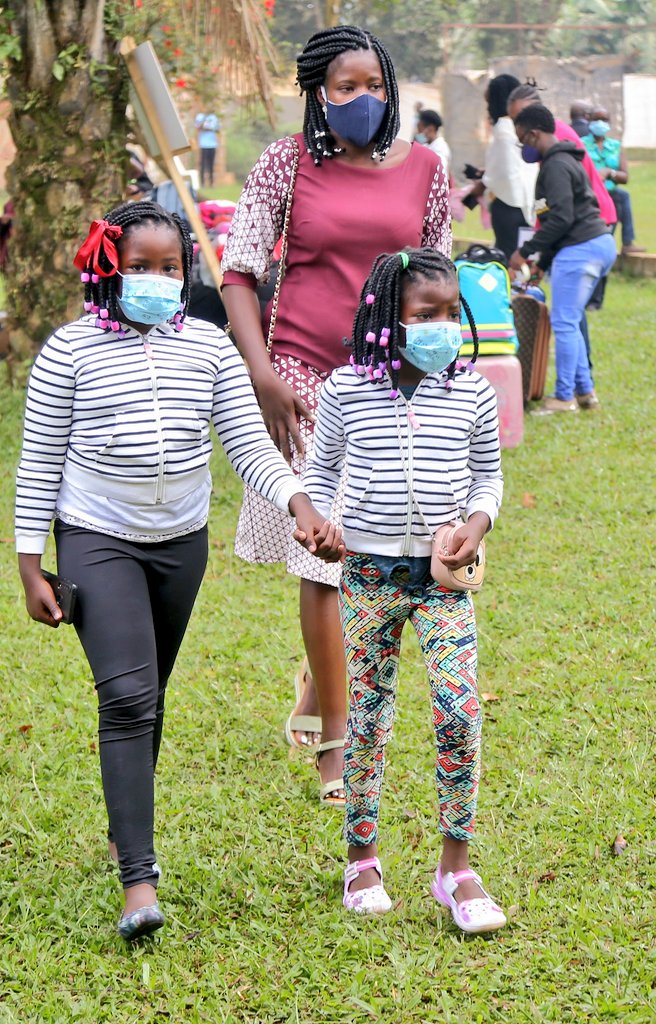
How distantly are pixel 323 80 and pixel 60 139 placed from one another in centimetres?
578

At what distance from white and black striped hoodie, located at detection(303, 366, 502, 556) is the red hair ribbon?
61 centimetres

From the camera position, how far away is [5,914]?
3.60 metres

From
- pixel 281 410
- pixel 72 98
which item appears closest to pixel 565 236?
pixel 72 98

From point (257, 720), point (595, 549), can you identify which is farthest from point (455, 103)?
point (257, 720)

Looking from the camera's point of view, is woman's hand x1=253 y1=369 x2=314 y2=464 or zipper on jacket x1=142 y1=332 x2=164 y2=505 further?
woman's hand x1=253 y1=369 x2=314 y2=464

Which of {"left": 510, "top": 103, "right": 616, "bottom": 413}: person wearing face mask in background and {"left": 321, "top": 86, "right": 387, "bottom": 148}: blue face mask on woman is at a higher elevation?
{"left": 321, "top": 86, "right": 387, "bottom": 148}: blue face mask on woman

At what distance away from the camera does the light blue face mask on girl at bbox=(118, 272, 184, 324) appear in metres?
3.24

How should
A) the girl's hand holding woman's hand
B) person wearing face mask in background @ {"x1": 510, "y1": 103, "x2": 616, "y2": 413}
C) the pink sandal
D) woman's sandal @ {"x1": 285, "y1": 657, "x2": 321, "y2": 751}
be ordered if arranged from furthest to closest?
person wearing face mask in background @ {"x1": 510, "y1": 103, "x2": 616, "y2": 413}
woman's sandal @ {"x1": 285, "y1": 657, "x2": 321, "y2": 751}
the pink sandal
the girl's hand holding woman's hand

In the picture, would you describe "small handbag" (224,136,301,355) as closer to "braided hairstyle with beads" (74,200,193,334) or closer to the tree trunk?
"braided hairstyle with beads" (74,200,193,334)

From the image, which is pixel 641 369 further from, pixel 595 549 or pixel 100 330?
pixel 100 330

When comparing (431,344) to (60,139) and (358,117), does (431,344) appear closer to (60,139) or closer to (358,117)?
(358,117)

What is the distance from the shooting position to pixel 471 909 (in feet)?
11.1

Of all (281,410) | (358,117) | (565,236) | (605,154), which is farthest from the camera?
(605,154)

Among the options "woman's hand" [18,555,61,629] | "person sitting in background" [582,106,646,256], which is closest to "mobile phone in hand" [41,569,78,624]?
"woman's hand" [18,555,61,629]
